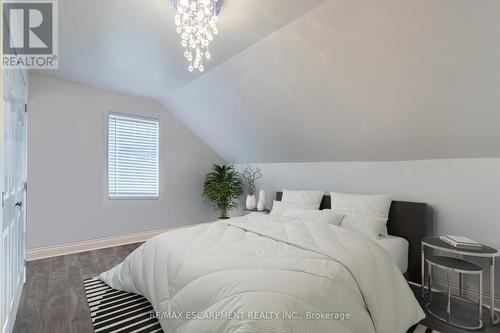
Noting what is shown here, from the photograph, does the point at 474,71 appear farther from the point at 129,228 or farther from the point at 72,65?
the point at 129,228

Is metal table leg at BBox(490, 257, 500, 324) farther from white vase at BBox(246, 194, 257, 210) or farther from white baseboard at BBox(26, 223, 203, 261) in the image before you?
Answer: white baseboard at BBox(26, 223, 203, 261)

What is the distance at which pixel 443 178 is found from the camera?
2600mm

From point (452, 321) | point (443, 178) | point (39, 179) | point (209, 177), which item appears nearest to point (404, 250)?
point (452, 321)

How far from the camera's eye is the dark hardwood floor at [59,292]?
1.94 m

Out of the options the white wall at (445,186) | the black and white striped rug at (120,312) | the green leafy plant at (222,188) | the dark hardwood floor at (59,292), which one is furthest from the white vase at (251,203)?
the black and white striped rug at (120,312)

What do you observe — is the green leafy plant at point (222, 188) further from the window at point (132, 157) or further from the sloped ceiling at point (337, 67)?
the sloped ceiling at point (337, 67)

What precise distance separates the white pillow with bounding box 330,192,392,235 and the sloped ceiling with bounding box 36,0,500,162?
54 centimetres

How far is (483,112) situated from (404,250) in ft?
4.79

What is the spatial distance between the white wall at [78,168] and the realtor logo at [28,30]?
901mm

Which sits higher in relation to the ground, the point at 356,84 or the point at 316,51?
the point at 316,51

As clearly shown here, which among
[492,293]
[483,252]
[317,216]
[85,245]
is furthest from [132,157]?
[492,293]

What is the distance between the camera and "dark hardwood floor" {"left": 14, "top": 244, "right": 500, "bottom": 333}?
194 cm

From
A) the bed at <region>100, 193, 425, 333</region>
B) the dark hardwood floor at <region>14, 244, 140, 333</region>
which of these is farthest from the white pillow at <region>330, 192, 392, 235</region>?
the dark hardwood floor at <region>14, 244, 140, 333</region>

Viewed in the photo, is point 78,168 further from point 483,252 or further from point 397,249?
point 483,252
